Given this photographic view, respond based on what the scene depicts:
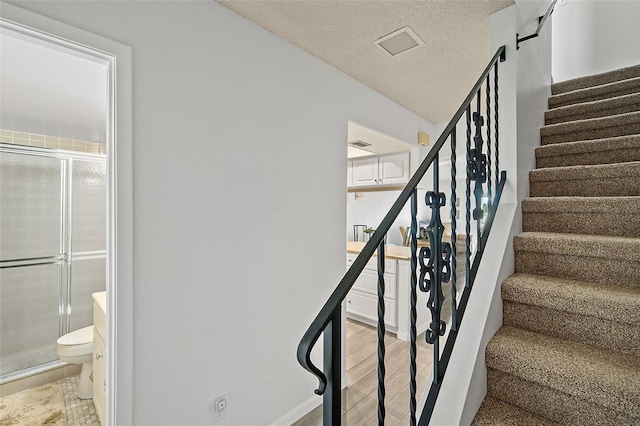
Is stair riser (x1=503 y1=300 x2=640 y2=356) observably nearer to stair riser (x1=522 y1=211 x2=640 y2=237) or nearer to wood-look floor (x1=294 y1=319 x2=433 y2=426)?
stair riser (x1=522 y1=211 x2=640 y2=237)

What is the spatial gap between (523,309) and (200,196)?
5.43 ft

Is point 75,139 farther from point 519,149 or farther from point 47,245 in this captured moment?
point 519,149

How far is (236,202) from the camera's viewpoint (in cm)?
180

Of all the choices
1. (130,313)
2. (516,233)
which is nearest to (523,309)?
(516,233)

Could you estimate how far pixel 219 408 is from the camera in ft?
5.57

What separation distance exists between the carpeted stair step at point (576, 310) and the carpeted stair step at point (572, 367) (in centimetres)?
4

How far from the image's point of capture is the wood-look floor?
2.18 meters

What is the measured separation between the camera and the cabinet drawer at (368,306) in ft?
12.1

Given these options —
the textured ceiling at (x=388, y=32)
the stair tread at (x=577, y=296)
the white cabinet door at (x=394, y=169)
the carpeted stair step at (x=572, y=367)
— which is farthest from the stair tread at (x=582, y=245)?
the white cabinet door at (x=394, y=169)

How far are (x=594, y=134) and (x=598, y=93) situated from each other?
0.62 meters

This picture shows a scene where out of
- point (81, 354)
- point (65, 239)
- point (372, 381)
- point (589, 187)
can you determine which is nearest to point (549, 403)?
point (589, 187)

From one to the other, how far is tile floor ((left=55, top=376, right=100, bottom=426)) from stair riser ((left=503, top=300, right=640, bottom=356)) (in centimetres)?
298

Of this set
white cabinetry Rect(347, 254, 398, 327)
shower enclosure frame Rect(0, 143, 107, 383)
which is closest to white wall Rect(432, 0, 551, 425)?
white cabinetry Rect(347, 254, 398, 327)

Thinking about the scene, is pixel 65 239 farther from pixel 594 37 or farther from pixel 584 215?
pixel 594 37
